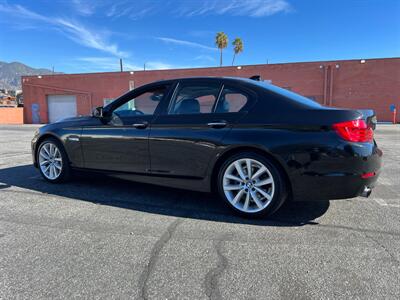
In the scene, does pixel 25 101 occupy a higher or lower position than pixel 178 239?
higher

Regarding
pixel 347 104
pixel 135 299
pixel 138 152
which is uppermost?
pixel 347 104

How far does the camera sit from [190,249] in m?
2.66

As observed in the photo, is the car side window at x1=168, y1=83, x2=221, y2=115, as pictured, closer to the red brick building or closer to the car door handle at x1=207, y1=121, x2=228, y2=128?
the car door handle at x1=207, y1=121, x2=228, y2=128

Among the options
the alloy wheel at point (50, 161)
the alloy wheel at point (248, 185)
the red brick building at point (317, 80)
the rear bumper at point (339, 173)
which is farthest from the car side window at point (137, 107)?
the red brick building at point (317, 80)

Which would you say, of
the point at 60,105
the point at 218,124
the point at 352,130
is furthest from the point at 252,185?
the point at 60,105

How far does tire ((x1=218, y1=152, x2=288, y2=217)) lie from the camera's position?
3.18 metres

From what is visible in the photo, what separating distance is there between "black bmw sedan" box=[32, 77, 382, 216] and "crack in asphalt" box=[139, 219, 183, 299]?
26.0 inches

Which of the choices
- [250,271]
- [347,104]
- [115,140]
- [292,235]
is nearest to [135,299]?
[250,271]

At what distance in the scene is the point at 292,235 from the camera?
293 cm

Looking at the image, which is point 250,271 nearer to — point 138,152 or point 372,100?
point 138,152

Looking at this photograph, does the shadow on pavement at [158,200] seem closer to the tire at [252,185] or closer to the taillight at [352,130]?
the tire at [252,185]

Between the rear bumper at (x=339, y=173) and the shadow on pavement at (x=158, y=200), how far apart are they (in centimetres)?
42

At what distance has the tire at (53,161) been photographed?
4.68 m

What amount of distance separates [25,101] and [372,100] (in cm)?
3666
